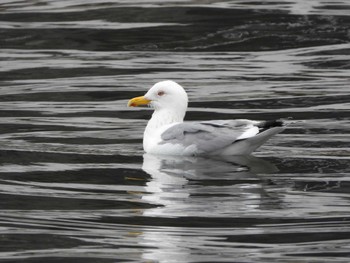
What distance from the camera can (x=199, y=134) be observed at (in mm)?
12922

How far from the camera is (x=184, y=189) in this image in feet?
37.4

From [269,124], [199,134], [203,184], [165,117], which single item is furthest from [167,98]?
[203,184]

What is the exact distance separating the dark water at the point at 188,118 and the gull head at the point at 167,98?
533 mm

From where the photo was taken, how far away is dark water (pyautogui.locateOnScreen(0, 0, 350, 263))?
9.46 metres

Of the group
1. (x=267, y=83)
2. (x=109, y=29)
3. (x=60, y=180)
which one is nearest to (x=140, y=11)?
(x=109, y=29)

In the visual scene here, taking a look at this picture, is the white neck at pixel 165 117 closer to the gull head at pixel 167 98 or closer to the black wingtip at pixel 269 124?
the gull head at pixel 167 98

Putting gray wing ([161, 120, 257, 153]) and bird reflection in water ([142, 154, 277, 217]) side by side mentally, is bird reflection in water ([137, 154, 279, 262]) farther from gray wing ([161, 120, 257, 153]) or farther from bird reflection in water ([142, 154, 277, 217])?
gray wing ([161, 120, 257, 153])

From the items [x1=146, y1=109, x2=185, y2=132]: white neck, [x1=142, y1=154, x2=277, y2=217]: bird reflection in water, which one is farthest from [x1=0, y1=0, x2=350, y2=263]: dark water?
[x1=146, y1=109, x2=185, y2=132]: white neck

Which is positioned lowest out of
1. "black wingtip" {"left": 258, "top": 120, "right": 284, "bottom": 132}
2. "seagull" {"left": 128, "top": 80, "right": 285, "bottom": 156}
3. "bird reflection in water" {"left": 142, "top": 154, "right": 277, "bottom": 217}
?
"bird reflection in water" {"left": 142, "top": 154, "right": 277, "bottom": 217}

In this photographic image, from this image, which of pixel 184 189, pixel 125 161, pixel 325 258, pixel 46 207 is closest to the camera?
pixel 325 258

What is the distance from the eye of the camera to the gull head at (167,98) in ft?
44.7

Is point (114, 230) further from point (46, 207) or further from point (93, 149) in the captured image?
point (93, 149)

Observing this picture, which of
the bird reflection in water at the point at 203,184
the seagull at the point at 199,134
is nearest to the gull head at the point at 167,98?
the seagull at the point at 199,134

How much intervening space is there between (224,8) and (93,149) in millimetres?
10736
